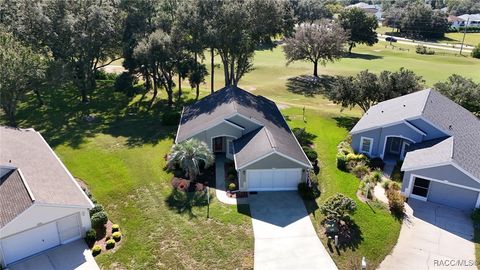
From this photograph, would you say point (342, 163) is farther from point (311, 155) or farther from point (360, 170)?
point (311, 155)

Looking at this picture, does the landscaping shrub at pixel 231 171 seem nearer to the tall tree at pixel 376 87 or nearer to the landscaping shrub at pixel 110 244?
the landscaping shrub at pixel 110 244

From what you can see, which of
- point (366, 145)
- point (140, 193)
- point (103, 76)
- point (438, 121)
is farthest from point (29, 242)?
point (103, 76)

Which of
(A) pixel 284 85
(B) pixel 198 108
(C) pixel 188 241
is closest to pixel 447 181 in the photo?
(C) pixel 188 241

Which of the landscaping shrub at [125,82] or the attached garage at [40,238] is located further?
the landscaping shrub at [125,82]

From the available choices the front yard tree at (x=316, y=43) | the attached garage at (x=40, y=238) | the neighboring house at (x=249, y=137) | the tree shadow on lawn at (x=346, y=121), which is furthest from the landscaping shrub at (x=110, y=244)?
the front yard tree at (x=316, y=43)

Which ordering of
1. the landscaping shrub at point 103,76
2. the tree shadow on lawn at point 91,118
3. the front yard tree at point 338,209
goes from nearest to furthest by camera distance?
the front yard tree at point 338,209
the tree shadow on lawn at point 91,118
the landscaping shrub at point 103,76

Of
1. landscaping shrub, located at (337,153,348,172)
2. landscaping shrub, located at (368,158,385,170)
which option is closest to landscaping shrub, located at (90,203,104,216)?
landscaping shrub, located at (337,153,348,172)
